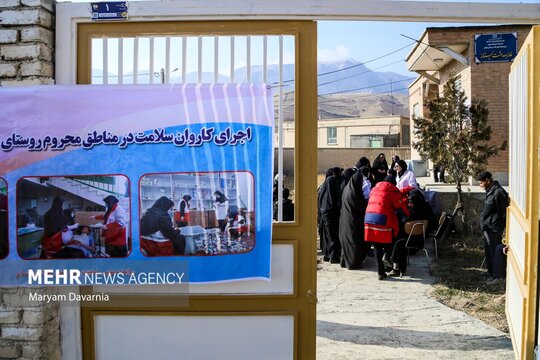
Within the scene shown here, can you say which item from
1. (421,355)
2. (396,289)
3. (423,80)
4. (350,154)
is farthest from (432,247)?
(350,154)

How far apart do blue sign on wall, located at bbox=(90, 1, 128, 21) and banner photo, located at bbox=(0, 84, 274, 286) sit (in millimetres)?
461

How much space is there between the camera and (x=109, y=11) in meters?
3.62

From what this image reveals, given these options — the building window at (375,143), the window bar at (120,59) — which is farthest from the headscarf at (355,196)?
the building window at (375,143)

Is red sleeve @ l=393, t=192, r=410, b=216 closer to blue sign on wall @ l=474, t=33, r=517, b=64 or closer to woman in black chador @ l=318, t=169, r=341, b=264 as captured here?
woman in black chador @ l=318, t=169, r=341, b=264

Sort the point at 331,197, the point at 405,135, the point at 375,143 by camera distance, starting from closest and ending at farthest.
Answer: the point at 331,197
the point at 375,143
the point at 405,135

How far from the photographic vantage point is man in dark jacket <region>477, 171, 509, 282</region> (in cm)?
760

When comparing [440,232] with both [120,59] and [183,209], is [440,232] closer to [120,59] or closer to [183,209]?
[183,209]

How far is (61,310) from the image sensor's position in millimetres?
3777

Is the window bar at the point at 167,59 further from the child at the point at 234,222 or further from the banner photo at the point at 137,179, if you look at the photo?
the child at the point at 234,222

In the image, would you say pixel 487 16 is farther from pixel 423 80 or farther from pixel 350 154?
pixel 350 154

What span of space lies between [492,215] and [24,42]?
631 cm

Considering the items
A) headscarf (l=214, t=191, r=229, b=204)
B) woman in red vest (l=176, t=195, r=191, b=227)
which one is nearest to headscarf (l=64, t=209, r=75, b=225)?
woman in red vest (l=176, t=195, r=191, b=227)

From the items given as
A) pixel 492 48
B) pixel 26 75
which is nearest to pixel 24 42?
pixel 26 75

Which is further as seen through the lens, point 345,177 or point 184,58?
point 345,177
